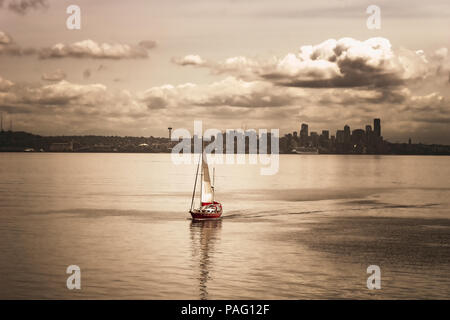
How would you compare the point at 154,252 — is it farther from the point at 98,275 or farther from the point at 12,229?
the point at 12,229

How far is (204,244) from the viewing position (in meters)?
75.8

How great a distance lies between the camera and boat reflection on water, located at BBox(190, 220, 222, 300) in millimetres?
56281

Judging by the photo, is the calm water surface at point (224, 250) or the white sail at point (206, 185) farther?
the white sail at point (206, 185)

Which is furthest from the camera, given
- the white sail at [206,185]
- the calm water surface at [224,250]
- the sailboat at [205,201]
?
the sailboat at [205,201]

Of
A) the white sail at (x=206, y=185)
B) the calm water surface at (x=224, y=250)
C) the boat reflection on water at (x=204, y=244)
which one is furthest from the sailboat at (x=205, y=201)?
the calm water surface at (x=224, y=250)

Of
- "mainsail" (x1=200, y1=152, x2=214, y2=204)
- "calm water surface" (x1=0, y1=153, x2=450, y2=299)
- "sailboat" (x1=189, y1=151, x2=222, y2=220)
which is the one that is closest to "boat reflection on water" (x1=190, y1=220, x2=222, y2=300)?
"calm water surface" (x1=0, y1=153, x2=450, y2=299)

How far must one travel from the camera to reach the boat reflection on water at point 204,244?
5628 cm

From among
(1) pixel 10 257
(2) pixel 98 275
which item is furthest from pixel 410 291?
(1) pixel 10 257

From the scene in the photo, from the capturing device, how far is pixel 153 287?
53219 mm

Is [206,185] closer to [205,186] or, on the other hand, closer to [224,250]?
[205,186]

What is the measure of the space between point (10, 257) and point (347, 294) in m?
38.8

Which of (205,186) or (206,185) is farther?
(206,185)

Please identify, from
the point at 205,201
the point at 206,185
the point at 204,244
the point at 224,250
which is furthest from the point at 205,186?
the point at 224,250

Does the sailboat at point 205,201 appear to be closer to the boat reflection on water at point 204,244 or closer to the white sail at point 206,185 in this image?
the white sail at point 206,185
